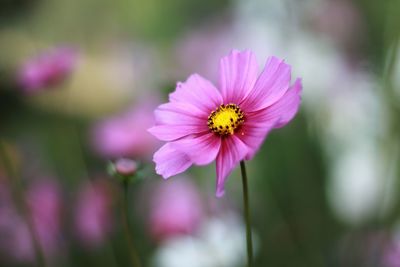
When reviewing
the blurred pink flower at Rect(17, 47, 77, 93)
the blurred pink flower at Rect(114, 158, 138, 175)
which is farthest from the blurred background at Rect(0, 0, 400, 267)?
the blurred pink flower at Rect(114, 158, 138, 175)

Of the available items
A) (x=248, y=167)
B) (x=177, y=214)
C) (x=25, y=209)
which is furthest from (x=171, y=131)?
(x=248, y=167)

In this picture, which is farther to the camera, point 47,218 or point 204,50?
point 204,50

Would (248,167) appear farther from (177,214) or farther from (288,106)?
(288,106)

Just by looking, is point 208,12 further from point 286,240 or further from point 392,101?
point 392,101

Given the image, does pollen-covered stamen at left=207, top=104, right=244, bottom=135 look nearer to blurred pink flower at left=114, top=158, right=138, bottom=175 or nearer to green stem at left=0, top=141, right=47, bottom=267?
blurred pink flower at left=114, top=158, right=138, bottom=175

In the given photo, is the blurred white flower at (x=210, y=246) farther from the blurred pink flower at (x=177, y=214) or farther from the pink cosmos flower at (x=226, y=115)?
the pink cosmos flower at (x=226, y=115)

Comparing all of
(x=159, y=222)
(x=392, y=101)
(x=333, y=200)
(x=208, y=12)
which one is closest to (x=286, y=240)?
(x=333, y=200)

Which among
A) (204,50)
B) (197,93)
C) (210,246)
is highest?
(204,50)

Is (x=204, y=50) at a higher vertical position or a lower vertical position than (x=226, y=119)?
higher
